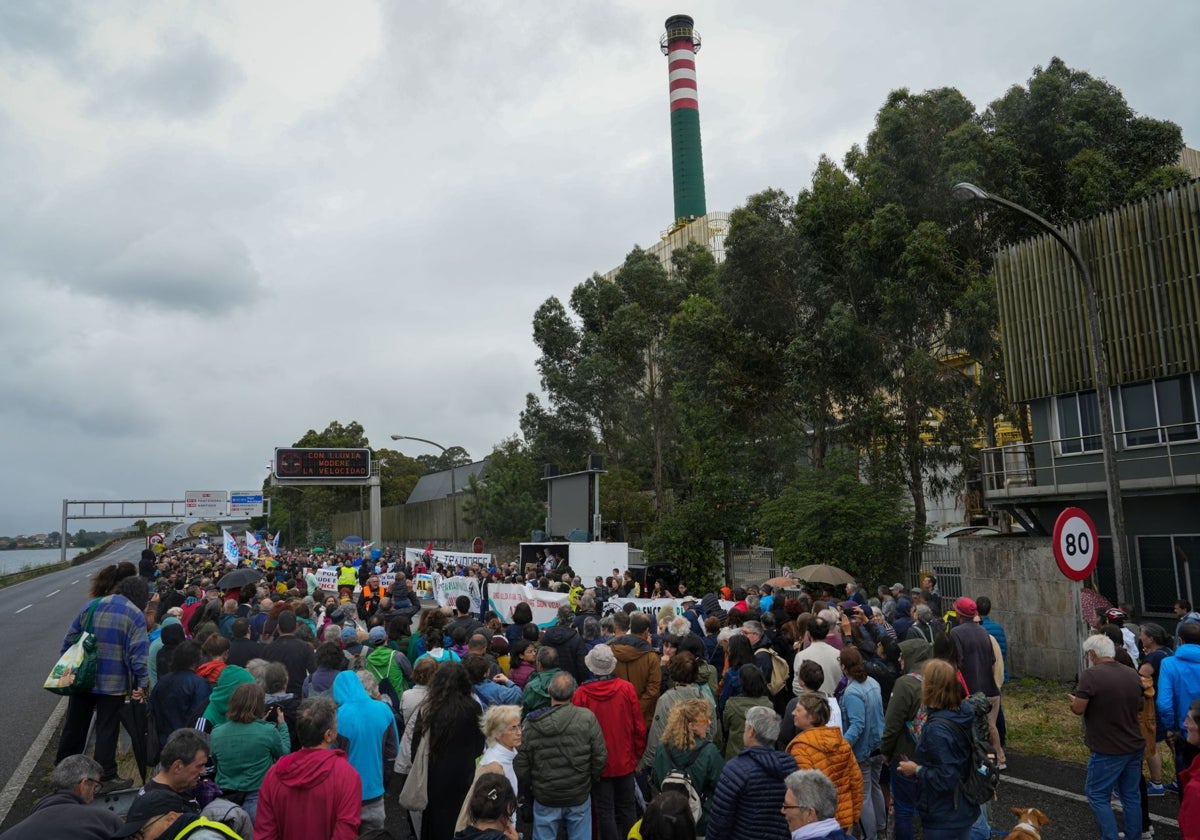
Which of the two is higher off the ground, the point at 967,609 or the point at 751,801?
the point at 967,609

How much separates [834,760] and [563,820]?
1913mm

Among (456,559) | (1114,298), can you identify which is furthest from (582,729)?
(456,559)

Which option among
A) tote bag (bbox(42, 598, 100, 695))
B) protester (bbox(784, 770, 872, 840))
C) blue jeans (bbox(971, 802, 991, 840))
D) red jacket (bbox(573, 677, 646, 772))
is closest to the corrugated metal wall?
blue jeans (bbox(971, 802, 991, 840))

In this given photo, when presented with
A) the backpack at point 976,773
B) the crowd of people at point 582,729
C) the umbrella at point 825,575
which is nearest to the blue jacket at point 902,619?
the crowd of people at point 582,729

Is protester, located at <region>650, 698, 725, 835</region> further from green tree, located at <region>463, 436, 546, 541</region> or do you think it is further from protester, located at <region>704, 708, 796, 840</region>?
green tree, located at <region>463, 436, 546, 541</region>

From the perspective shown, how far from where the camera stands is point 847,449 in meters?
24.2

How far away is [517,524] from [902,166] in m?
24.4

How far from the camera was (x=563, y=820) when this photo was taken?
218 inches

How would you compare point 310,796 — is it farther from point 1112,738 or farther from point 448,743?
point 1112,738

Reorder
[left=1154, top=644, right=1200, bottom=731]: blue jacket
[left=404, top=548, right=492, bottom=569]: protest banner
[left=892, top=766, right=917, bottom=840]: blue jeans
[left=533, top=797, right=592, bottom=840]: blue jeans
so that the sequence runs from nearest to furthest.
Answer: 1. [left=533, top=797, right=592, bottom=840]: blue jeans
2. [left=892, top=766, right=917, bottom=840]: blue jeans
3. [left=1154, top=644, right=1200, bottom=731]: blue jacket
4. [left=404, top=548, right=492, bottom=569]: protest banner

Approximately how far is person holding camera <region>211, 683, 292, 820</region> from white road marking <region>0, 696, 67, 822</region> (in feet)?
12.6

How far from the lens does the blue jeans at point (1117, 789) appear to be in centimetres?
618

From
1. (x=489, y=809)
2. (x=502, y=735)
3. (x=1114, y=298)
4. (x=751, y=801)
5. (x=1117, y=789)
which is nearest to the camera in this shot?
(x=489, y=809)

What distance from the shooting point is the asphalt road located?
34.0 ft
